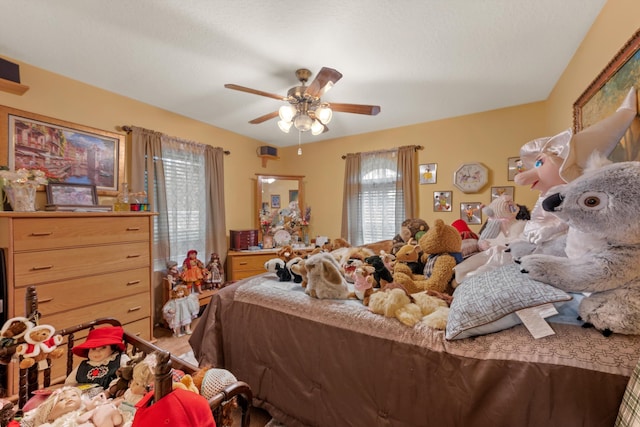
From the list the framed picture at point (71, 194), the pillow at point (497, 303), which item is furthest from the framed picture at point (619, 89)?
the framed picture at point (71, 194)

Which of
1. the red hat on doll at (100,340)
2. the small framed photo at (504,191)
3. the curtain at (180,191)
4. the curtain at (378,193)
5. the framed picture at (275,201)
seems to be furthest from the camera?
the framed picture at (275,201)

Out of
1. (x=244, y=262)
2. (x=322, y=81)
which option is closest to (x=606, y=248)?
(x=322, y=81)

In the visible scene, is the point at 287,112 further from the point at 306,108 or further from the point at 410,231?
the point at 410,231

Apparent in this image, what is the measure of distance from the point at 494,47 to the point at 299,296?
2.25 meters

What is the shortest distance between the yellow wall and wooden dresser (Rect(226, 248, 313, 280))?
53 cm

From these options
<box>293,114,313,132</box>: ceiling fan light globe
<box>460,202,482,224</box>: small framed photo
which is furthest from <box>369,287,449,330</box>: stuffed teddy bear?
<box>460,202,482,224</box>: small framed photo

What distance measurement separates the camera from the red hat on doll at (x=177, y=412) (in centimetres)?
52

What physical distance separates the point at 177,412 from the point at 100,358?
0.76m

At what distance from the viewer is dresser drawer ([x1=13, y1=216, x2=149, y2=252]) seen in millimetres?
1701

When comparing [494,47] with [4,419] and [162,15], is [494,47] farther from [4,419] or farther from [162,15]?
[4,419]

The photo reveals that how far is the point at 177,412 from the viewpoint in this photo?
53 cm

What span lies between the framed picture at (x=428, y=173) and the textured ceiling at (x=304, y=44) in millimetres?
899

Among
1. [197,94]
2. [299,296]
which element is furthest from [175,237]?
[299,296]

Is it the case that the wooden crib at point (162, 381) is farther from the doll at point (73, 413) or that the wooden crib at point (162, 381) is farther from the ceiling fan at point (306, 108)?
the ceiling fan at point (306, 108)
